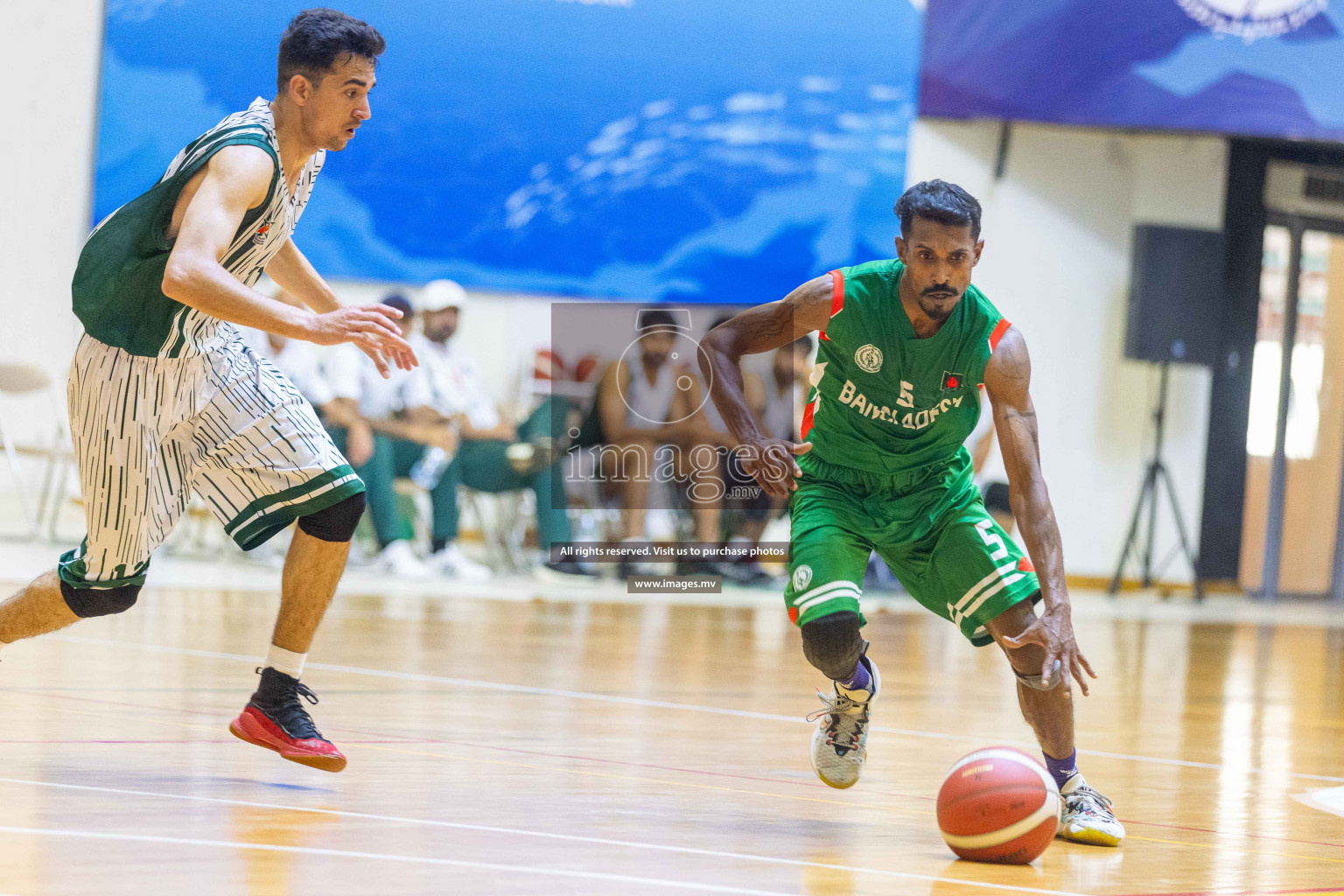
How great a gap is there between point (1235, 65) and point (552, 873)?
10755mm

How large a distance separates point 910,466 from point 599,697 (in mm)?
1915

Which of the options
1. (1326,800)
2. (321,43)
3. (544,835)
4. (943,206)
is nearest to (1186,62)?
(1326,800)

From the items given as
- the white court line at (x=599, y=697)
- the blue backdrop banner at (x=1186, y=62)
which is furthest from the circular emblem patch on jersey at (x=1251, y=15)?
the white court line at (x=599, y=697)

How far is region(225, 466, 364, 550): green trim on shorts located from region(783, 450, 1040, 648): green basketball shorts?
3.39 feet

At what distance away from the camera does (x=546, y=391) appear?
11164 millimetres

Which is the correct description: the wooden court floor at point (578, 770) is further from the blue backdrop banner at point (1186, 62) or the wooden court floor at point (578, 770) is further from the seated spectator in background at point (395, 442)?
the blue backdrop banner at point (1186, 62)

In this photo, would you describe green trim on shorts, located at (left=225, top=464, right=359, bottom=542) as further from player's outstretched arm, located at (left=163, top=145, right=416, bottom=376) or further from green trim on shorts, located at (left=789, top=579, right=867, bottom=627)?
green trim on shorts, located at (left=789, top=579, right=867, bottom=627)

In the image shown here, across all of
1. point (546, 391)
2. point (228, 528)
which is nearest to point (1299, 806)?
point (228, 528)

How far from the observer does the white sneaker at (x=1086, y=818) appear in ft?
10.9

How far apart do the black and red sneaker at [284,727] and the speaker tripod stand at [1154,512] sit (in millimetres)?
9694

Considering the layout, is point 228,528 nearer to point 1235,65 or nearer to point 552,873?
point 552,873

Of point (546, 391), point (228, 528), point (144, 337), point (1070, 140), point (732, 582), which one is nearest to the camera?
A: point (144, 337)

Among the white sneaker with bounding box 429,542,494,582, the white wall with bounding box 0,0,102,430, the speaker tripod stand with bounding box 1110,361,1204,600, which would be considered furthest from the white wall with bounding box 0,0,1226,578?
the white wall with bounding box 0,0,102,430

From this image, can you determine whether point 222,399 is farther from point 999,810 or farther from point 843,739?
point 999,810
